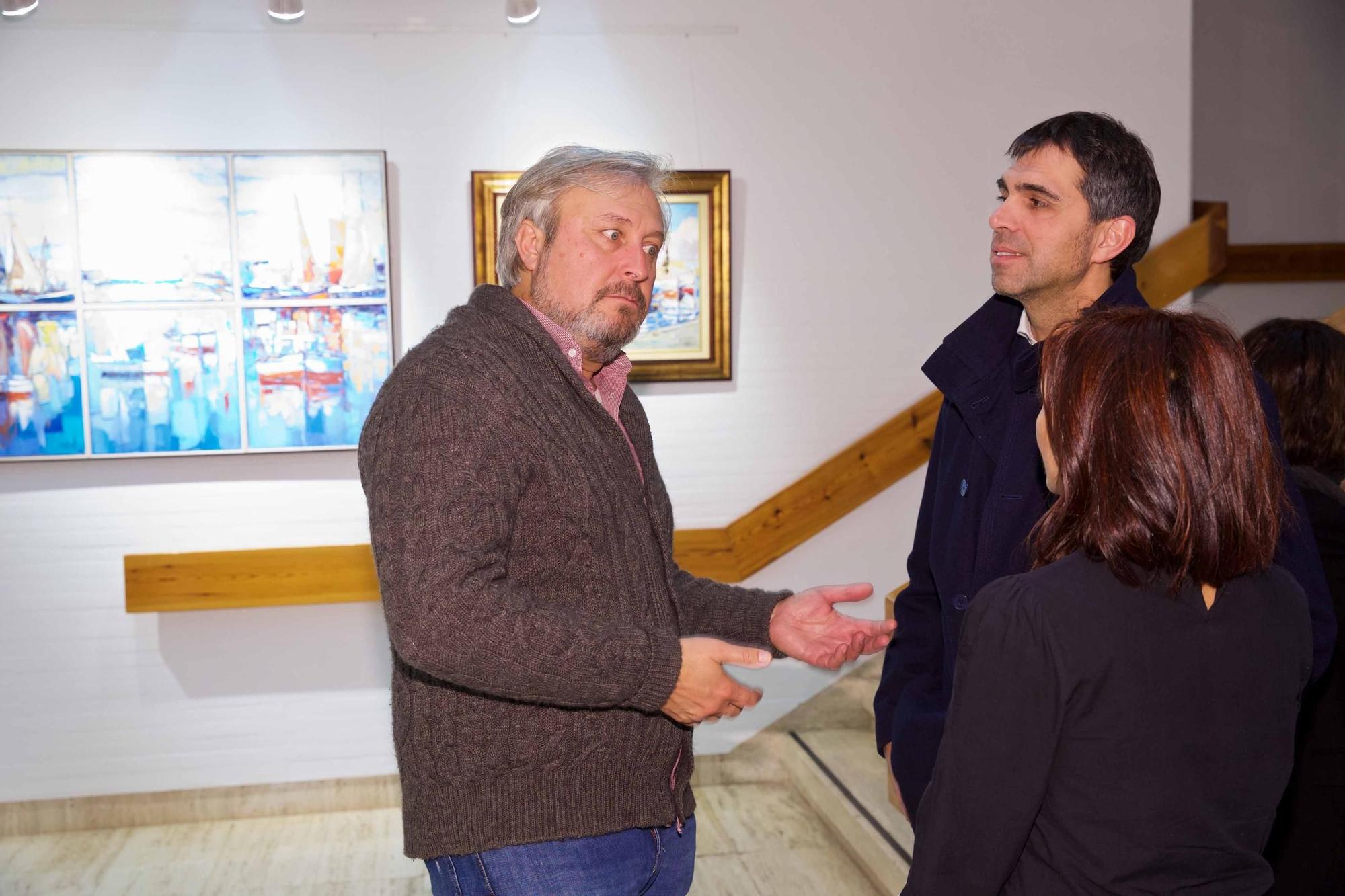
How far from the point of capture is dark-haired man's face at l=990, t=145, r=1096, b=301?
1860mm

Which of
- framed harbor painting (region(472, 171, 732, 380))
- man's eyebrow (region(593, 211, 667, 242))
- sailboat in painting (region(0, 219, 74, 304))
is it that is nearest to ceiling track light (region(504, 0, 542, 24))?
framed harbor painting (region(472, 171, 732, 380))

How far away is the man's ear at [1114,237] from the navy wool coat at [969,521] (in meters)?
0.06

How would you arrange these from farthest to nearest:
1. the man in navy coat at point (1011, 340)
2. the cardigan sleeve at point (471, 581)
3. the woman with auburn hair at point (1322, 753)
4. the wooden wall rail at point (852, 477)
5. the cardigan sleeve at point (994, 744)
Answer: the wooden wall rail at point (852, 477)
the woman with auburn hair at point (1322, 753)
the man in navy coat at point (1011, 340)
the cardigan sleeve at point (471, 581)
the cardigan sleeve at point (994, 744)

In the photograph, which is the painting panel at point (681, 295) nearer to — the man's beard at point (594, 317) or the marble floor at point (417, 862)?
the marble floor at point (417, 862)

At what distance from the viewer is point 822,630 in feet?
5.97

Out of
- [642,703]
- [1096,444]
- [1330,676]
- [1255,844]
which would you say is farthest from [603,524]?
[1330,676]

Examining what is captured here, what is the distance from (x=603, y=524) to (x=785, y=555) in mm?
2903

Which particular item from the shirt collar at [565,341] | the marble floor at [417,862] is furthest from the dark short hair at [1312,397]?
the marble floor at [417,862]

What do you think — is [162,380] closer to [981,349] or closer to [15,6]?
[15,6]

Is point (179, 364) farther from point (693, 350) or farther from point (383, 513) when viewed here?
point (383, 513)

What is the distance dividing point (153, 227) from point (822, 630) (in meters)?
3.06

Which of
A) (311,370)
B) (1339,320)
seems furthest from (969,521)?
(1339,320)

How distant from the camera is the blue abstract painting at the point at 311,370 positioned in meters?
4.02

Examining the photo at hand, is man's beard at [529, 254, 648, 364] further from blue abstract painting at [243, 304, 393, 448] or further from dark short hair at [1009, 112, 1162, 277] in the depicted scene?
blue abstract painting at [243, 304, 393, 448]
